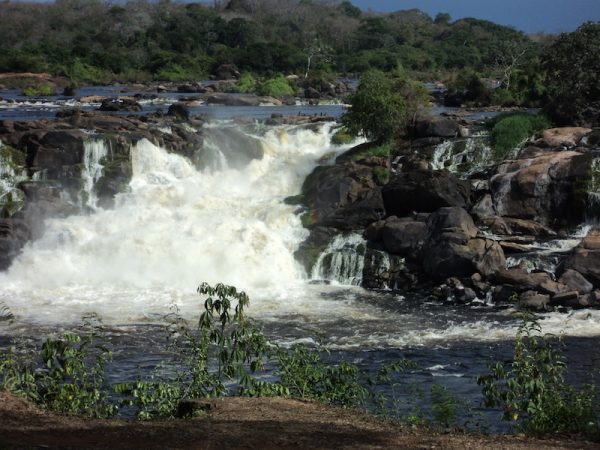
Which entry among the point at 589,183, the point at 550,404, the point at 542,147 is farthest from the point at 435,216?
the point at 550,404

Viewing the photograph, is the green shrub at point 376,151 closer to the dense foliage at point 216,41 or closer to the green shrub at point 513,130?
the green shrub at point 513,130

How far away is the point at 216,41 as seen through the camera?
96875mm

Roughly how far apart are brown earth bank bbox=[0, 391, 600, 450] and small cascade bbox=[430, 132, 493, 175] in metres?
19.1

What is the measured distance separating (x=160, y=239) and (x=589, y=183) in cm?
1182

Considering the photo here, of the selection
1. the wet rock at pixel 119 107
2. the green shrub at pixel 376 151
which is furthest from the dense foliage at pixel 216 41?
the green shrub at pixel 376 151

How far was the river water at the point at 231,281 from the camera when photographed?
590 inches

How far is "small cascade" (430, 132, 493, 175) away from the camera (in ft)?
87.9

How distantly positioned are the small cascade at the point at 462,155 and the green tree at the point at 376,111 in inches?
69.5

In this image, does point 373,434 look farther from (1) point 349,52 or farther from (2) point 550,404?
(1) point 349,52

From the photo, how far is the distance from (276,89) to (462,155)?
33231 millimetres

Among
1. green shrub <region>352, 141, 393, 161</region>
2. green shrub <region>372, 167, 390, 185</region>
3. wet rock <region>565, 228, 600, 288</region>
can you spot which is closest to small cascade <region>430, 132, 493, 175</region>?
green shrub <region>352, 141, 393, 161</region>

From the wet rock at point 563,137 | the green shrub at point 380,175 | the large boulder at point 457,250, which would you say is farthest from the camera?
the wet rock at point 563,137

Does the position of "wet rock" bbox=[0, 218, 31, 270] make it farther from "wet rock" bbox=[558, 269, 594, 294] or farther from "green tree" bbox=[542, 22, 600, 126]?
"green tree" bbox=[542, 22, 600, 126]

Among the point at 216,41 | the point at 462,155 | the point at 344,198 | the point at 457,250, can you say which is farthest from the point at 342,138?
the point at 216,41
